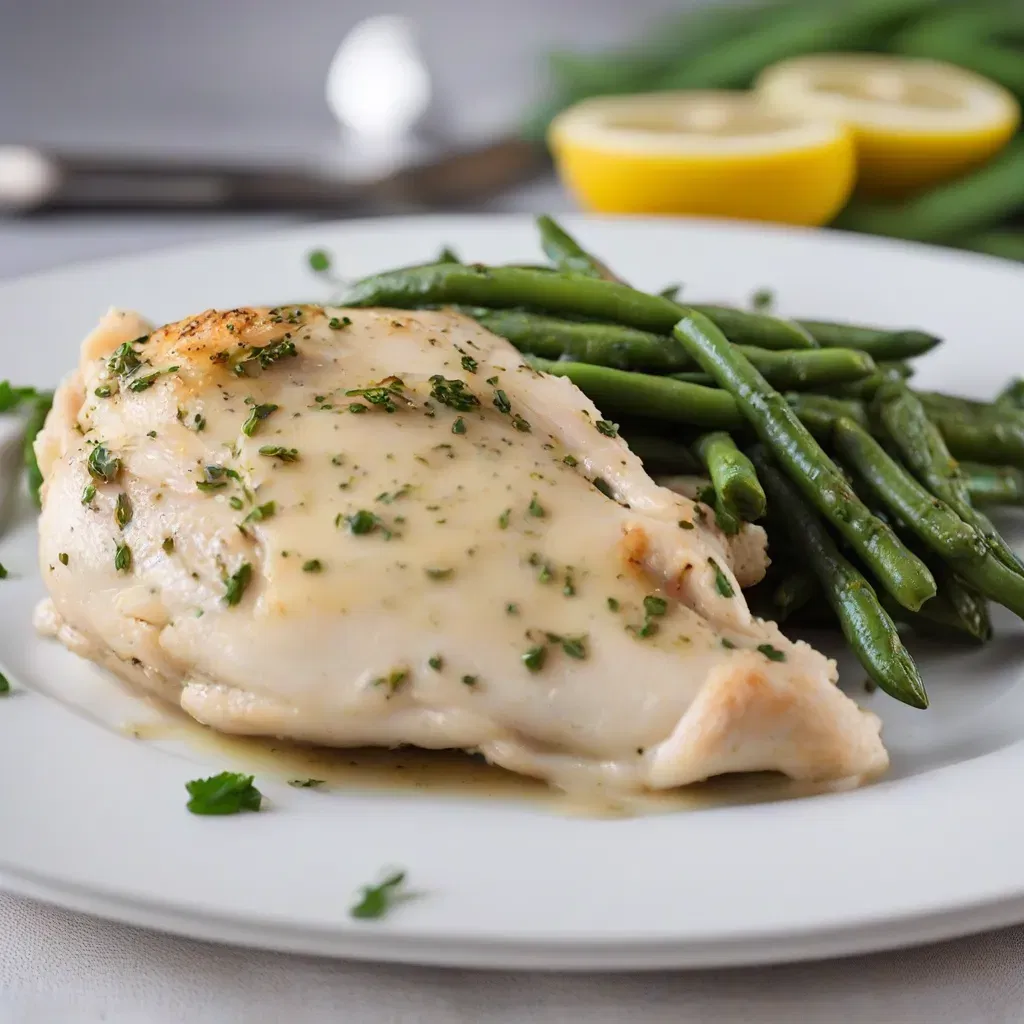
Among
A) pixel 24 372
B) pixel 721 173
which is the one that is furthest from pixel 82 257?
pixel 721 173

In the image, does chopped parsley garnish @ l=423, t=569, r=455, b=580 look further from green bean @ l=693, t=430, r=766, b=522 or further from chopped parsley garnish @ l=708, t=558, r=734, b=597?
green bean @ l=693, t=430, r=766, b=522

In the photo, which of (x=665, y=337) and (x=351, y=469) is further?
(x=665, y=337)

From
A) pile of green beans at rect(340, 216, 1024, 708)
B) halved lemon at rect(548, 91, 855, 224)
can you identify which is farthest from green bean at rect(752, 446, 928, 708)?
halved lemon at rect(548, 91, 855, 224)

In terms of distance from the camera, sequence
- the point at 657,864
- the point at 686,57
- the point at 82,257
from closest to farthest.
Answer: the point at 657,864 → the point at 82,257 → the point at 686,57

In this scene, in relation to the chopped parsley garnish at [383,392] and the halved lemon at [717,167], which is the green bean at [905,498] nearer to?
the chopped parsley garnish at [383,392]

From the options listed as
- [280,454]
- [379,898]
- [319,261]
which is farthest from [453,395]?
[319,261]

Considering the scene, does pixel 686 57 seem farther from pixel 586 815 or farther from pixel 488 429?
pixel 586 815

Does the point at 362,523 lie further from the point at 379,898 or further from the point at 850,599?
the point at 850,599
